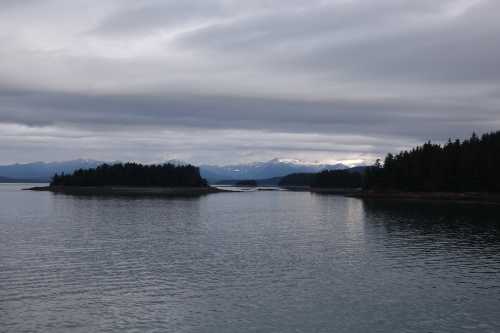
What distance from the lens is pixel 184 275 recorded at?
47.7 m

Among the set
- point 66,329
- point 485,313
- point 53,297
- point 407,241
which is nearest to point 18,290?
point 53,297

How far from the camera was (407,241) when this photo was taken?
241ft

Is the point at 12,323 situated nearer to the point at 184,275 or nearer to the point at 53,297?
the point at 53,297

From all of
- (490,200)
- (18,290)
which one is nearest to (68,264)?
(18,290)

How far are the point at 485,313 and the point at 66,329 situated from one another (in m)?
26.0

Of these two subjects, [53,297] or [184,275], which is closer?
[53,297]

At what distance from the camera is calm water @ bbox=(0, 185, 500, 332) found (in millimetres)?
33375

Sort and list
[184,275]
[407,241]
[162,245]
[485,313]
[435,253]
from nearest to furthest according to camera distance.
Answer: [485,313], [184,275], [435,253], [162,245], [407,241]

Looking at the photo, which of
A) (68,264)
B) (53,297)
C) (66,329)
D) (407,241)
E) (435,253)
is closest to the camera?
(66,329)

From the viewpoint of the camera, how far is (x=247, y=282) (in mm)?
44500

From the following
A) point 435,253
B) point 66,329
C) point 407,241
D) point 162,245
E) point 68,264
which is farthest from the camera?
point 407,241

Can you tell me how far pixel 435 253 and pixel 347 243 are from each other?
12768 millimetres

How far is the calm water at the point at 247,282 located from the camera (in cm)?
3338

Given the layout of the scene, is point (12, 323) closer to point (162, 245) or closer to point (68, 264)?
point (68, 264)
